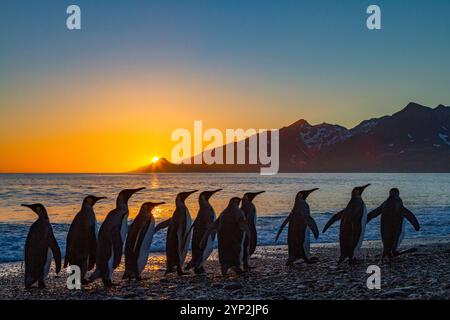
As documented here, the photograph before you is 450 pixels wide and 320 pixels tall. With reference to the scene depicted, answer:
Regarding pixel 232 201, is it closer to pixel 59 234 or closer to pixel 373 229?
pixel 59 234

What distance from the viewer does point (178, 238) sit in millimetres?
9672

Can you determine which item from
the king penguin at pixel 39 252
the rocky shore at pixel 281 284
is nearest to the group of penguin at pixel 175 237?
the king penguin at pixel 39 252

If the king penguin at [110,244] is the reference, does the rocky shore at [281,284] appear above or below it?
below

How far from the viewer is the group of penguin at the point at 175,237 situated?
8742 mm

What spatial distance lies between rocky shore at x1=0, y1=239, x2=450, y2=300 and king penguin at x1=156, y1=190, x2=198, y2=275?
25cm

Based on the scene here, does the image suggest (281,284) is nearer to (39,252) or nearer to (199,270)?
(199,270)

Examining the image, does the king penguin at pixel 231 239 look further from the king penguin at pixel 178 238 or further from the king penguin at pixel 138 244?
the king penguin at pixel 138 244

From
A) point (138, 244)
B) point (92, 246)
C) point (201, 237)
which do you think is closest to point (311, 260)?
point (201, 237)

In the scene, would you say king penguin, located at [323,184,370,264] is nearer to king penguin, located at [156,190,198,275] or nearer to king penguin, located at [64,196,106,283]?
king penguin, located at [156,190,198,275]

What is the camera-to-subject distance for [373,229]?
19.6 metres

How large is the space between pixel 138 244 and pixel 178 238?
862 mm

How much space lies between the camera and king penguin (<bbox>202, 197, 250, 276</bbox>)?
9289mm

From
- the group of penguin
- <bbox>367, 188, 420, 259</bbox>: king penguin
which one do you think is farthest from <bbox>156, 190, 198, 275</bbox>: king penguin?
<bbox>367, 188, 420, 259</bbox>: king penguin

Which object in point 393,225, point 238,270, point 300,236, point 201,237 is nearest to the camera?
point 238,270
